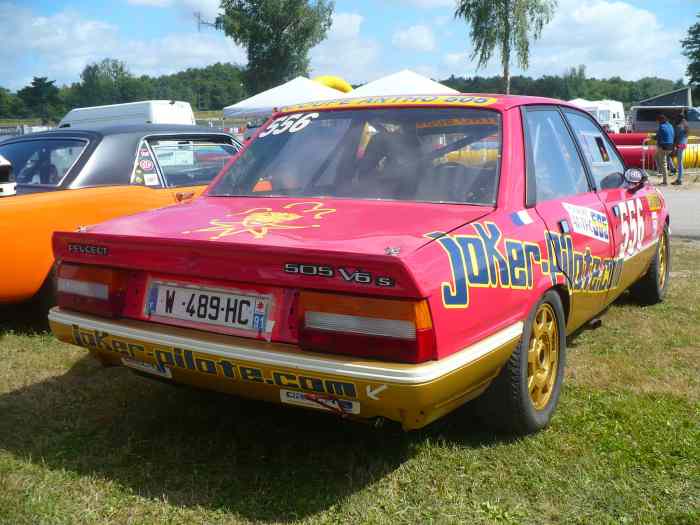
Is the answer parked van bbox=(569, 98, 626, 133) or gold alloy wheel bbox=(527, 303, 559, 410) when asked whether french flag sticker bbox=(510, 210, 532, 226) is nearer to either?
gold alloy wheel bbox=(527, 303, 559, 410)

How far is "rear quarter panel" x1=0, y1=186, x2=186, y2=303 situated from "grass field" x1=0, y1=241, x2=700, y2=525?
0.67 metres

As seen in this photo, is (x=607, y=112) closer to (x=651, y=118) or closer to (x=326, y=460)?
(x=651, y=118)

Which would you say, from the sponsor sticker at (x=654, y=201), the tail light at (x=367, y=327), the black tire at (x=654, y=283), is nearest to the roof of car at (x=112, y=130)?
the tail light at (x=367, y=327)

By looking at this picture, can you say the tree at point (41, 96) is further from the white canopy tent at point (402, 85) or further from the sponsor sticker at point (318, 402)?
the sponsor sticker at point (318, 402)

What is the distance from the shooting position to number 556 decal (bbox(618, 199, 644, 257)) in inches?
164

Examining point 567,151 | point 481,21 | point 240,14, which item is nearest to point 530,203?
point 567,151

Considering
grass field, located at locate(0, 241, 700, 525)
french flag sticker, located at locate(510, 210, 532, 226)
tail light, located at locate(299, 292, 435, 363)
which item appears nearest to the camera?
tail light, located at locate(299, 292, 435, 363)

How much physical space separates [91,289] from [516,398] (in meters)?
1.77

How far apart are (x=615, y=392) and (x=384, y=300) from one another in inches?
74.9

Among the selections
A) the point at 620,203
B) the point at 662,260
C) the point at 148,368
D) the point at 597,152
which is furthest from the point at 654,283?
the point at 148,368

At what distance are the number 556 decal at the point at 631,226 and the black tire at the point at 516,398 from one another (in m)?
1.30

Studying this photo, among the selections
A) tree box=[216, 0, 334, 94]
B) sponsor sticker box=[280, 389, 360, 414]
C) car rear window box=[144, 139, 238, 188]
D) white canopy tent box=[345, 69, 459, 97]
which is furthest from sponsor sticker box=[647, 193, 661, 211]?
tree box=[216, 0, 334, 94]

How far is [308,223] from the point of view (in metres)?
2.73

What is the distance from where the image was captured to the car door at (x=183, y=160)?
17.3ft
